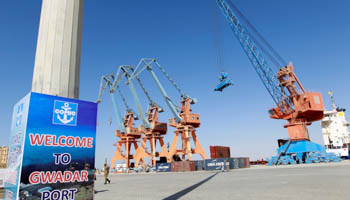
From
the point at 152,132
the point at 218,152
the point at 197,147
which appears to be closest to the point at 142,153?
the point at 152,132

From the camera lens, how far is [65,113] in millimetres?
5027

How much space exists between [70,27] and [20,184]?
11.9 feet

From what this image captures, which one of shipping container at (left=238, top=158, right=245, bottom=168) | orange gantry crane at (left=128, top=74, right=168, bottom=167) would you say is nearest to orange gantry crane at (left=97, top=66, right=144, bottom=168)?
orange gantry crane at (left=128, top=74, right=168, bottom=167)

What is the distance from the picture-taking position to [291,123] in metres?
46.8

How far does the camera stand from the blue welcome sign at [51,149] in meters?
4.43

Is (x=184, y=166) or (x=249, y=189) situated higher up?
(x=249, y=189)

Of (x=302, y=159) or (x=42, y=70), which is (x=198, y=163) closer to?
(x=302, y=159)

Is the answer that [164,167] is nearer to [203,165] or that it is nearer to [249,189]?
[203,165]

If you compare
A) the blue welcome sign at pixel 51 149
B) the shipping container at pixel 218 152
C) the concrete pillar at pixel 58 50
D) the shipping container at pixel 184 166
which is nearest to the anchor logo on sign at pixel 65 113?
the blue welcome sign at pixel 51 149

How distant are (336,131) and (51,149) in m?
73.4

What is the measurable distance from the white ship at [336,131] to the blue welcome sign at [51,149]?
67755 millimetres

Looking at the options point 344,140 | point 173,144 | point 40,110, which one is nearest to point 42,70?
point 40,110

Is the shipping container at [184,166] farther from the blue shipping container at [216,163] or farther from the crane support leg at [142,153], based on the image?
the crane support leg at [142,153]

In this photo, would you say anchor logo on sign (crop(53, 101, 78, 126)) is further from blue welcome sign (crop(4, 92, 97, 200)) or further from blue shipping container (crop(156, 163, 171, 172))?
blue shipping container (crop(156, 163, 171, 172))
